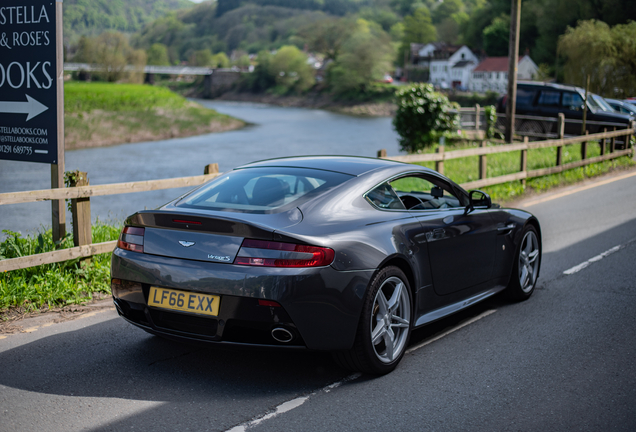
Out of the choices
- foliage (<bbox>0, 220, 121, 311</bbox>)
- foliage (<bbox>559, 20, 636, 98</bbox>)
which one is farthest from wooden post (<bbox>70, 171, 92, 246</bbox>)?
foliage (<bbox>559, 20, 636, 98</bbox>)

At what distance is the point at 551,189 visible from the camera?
14.1m

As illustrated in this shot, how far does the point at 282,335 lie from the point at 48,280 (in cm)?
323

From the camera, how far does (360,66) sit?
11094cm

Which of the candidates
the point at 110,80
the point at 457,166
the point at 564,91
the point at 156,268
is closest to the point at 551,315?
the point at 156,268

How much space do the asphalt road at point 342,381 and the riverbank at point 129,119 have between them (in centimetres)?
4201

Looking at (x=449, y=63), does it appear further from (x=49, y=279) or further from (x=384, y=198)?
(x=384, y=198)

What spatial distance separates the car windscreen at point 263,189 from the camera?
13.6 feet

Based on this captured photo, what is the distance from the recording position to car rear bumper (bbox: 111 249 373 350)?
3616mm

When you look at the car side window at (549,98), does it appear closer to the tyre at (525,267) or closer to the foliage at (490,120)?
the foliage at (490,120)

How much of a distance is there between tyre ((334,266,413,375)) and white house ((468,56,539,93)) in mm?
104756

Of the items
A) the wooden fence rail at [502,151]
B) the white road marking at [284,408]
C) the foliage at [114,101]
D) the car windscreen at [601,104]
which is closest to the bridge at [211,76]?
the foliage at [114,101]

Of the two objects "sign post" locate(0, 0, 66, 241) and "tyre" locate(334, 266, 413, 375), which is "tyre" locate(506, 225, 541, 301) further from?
"sign post" locate(0, 0, 66, 241)

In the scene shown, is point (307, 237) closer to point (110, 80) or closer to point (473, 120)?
point (473, 120)

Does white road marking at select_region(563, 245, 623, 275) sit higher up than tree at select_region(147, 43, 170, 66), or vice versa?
tree at select_region(147, 43, 170, 66)
